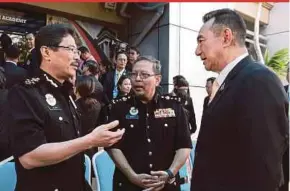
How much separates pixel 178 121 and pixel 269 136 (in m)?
1.14

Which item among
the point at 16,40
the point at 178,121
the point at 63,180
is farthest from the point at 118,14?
the point at 63,180

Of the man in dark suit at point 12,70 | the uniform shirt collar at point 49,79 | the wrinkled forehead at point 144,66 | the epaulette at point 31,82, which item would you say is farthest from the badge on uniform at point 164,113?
the man in dark suit at point 12,70

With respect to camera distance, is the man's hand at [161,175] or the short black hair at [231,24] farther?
the man's hand at [161,175]

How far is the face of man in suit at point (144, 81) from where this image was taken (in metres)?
2.61

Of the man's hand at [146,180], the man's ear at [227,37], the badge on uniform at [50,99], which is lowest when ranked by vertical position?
the man's hand at [146,180]

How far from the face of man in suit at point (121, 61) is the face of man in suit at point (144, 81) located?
8.96ft

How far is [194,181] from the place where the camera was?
1837mm

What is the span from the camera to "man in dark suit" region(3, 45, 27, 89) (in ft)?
12.4

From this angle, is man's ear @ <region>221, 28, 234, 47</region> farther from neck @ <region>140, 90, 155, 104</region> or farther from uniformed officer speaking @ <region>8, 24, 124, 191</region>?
neck @ <region>140, 90, 155, 104</region>

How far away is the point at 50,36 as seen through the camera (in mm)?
1941

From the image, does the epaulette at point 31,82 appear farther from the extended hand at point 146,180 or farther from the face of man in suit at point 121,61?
the face of man in suit at point 121,61

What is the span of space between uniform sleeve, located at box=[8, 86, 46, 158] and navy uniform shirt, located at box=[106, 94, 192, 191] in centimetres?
88

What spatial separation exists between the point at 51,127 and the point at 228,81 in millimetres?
843

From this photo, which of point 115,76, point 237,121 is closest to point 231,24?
point 237,121
